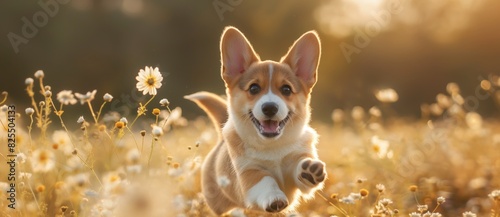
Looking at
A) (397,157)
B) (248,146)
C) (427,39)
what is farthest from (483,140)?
(427,39)

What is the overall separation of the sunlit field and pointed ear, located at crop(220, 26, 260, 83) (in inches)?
Result: 20.4

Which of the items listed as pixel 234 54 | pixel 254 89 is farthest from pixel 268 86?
pixel 234 54

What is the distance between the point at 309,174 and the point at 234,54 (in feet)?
3.92

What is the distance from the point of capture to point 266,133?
3633 millimetres

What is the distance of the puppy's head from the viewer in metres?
3.65

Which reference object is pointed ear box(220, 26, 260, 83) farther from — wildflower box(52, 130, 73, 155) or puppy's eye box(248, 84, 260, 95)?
wildflower box(52, 130, 73, 155)

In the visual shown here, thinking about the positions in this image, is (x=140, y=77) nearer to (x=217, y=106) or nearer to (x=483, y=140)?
(x=217, y=106)

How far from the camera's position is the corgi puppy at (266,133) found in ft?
11.6

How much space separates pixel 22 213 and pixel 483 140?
189 inches

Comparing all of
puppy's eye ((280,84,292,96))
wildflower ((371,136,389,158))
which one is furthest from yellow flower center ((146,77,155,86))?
wildflower ((371,136,389,158))

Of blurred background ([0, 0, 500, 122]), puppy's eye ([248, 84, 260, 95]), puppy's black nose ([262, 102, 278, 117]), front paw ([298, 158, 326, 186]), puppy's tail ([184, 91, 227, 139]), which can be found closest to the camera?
front paw ([298, 158, 326, 186])

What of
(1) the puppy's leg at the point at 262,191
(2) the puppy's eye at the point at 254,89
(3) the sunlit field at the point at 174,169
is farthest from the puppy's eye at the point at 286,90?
(3) the sunlit field at the point at 174,169

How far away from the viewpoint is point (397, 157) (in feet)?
18.4

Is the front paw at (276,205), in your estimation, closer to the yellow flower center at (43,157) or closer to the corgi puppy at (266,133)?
the corgi puppy at (266,133)
